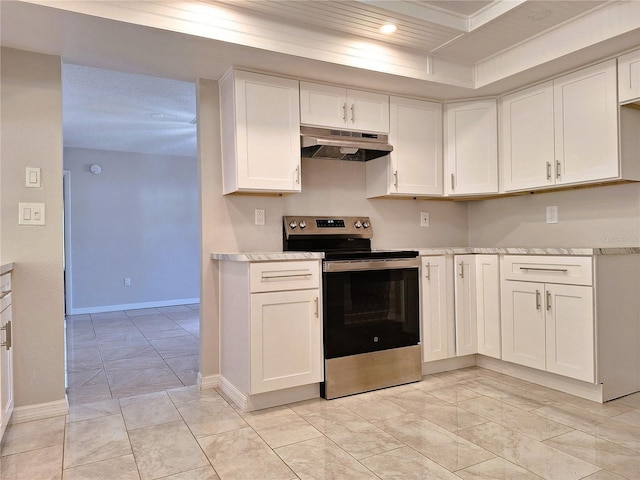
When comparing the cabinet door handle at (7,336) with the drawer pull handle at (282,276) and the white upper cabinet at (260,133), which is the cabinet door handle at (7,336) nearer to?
the drawer pull handle at (282,276)

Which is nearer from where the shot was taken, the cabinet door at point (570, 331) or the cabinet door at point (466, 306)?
the cabinet door at point (570, 331)

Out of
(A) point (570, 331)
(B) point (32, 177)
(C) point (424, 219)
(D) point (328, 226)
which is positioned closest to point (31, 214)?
(B) point (32, 177)

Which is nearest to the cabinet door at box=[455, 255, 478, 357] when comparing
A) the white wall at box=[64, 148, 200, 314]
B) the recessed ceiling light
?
the recessed ceiling light

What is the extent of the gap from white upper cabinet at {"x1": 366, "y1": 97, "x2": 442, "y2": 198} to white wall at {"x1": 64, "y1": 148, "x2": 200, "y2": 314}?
375cm

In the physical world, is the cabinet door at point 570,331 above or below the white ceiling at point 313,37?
below

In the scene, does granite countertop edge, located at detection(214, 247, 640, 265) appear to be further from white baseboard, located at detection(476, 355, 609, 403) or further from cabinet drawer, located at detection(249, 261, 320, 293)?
white baseboard, located at detection(476, 355, 609, 403)

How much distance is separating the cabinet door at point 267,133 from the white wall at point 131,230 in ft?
12.4

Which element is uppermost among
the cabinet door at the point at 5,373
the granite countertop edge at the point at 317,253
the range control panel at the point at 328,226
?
the range control panel at the point at 328,226

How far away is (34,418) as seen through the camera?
241 centimetres

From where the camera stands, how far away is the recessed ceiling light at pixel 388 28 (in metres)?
2.58

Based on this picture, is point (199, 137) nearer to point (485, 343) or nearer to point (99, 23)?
point (99, 23)

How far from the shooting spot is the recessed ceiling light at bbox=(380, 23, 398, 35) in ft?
8.47

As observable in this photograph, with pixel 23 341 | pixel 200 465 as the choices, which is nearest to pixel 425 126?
pixel 200 465

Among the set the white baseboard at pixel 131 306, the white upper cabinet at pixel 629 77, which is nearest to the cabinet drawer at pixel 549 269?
the white upper cabinet at pixel 629 77
